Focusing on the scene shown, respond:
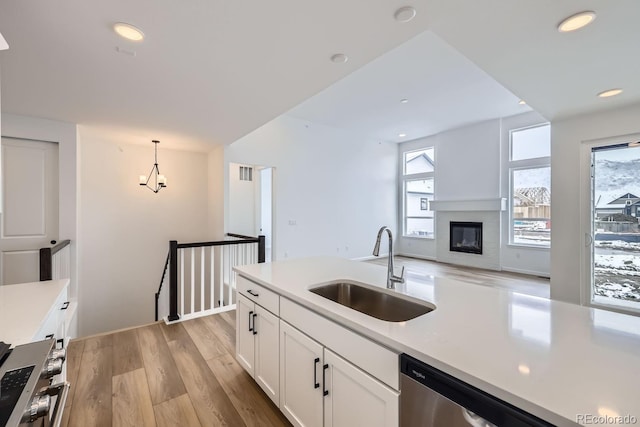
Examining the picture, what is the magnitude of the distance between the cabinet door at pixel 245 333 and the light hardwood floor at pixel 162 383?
6.6 inches

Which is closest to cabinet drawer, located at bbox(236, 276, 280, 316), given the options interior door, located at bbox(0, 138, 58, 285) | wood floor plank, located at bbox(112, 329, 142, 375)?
wood floor plank, located at bbox(112, 329, 142, 375)

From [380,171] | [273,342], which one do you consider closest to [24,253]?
[273,342]

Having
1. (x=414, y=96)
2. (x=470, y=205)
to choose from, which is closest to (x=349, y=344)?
(x=414, y=96)

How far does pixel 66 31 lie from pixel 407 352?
2.65m

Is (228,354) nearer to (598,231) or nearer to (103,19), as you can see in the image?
(103,19)

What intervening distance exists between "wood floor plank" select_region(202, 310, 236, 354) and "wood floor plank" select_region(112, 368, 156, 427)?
0.70 meters

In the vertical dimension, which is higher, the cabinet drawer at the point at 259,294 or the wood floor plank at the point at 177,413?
the cabinet drawer at the point at 259,294

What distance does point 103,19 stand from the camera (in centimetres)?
166

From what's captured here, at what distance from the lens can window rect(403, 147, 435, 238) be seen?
7734 millimetres

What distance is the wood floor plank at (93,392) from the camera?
5.82 feet

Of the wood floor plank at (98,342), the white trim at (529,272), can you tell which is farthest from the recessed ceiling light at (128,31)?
the white trim at (529,272)

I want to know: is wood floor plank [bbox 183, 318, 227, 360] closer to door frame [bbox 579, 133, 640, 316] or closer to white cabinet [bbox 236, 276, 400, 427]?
white cabinet [bbox 236, 276, 400, 427]

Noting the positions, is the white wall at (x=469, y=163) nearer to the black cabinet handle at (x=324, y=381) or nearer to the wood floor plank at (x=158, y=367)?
the black cabinet handle at (x=324, y=381)

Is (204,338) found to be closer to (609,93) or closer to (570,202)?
(570,202)
